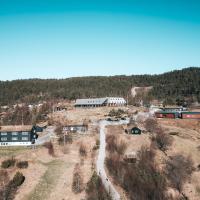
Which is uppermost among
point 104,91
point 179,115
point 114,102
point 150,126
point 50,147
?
point 104,91

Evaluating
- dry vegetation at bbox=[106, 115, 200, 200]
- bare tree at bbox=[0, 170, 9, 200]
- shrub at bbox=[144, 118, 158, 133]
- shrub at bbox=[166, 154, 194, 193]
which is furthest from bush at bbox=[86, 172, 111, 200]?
shrub at bbox=[144, 118, 158, 133]

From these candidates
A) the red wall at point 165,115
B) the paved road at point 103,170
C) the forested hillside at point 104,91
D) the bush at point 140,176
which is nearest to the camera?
the paved road at point 103,170

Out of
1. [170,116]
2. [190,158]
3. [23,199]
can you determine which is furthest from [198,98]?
[23,199]

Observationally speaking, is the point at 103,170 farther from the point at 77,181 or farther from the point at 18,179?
the point at 18,179

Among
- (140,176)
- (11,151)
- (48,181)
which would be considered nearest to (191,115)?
(140,176)

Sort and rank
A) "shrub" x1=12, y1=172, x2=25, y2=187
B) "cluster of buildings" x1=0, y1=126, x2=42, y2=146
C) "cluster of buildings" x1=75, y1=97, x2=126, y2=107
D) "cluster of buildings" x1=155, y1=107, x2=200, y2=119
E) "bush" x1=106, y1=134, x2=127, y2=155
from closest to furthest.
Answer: "shrub" x1=12, y1=172, x2=25, y2=187, "bush" x1=106, y1=134, x2=127, y2=155, "cluster of buildings" x1=0, y1=126, x2=42, y2=146, "cluster of buildings" x1=155, y1=107, x2=200, y2=119, "cluster of buildings" x1=75, y1=97, x2=126, y2=107

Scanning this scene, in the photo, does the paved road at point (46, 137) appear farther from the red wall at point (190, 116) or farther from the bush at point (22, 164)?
the red wall at point (190, 116)

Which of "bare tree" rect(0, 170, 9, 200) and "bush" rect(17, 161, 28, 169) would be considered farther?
"bush" rect(17, 161, 28, 169)

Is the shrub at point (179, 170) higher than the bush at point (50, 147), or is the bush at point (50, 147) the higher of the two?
the bush at point (50, 147)

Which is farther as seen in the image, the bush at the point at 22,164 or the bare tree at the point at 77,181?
the bush at the point at 22,164

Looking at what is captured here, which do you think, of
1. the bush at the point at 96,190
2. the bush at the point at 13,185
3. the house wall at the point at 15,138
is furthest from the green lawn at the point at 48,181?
the house wall at the point at 15,138

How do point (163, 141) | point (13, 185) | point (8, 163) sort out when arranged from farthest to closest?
1. point (163, 141)
2. point (8, 163)
3. point (13, 185)

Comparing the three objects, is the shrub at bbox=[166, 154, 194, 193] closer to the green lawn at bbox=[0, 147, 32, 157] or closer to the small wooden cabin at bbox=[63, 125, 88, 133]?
the small wooden cabin at bbox=[63, 125, 88, 133]
